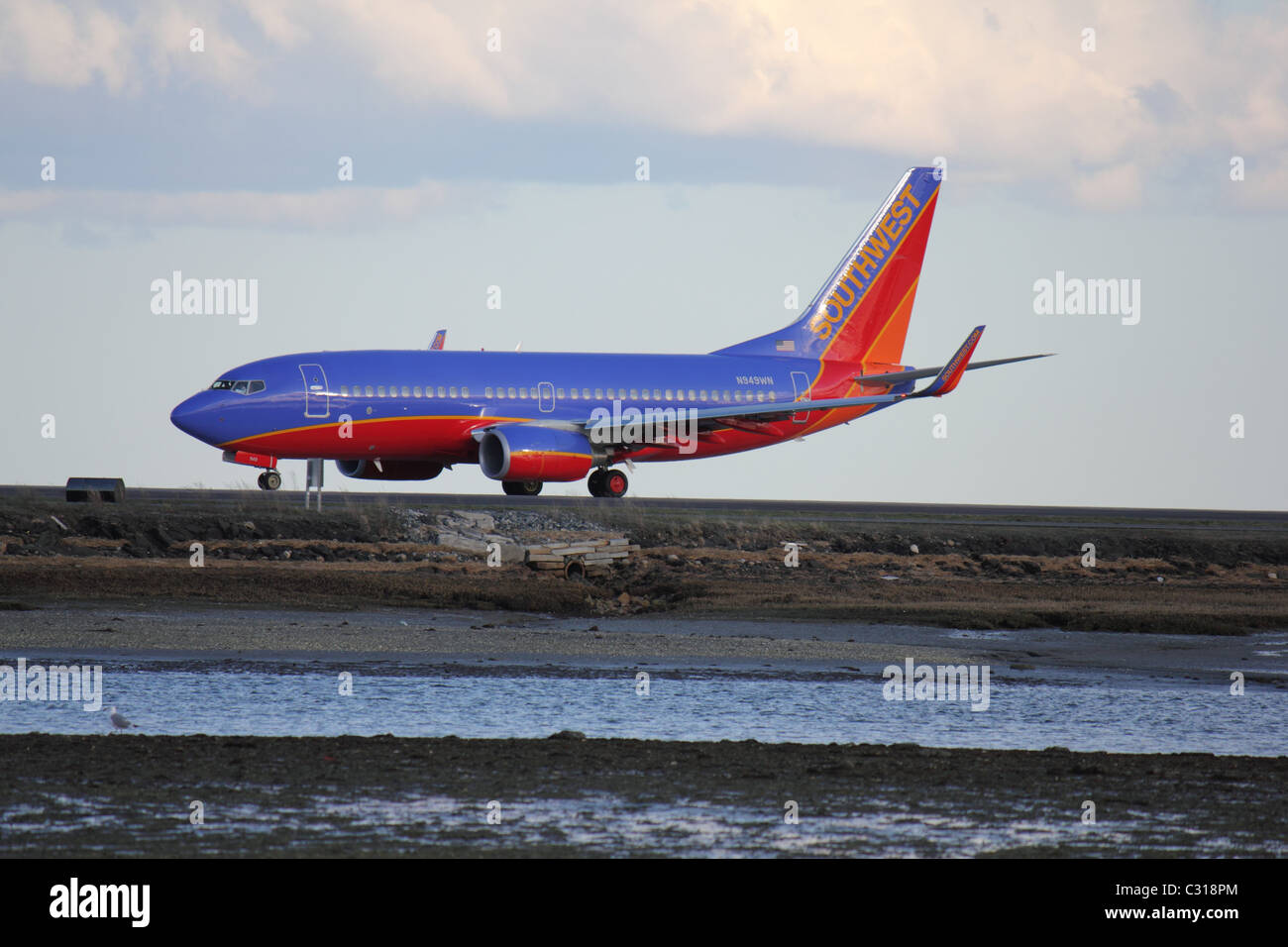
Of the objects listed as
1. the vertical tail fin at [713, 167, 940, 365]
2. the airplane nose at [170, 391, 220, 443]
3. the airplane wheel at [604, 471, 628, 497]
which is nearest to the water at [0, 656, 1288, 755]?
the airplane nose at [170, 391, 220, 443]

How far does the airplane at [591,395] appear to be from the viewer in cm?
4716

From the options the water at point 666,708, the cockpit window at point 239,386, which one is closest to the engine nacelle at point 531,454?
the cockpit window at point 239,386

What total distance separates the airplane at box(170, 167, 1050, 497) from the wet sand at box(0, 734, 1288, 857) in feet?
98.7

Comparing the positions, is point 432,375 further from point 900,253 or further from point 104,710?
point 104,710

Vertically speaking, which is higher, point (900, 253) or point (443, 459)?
point (900, 253)

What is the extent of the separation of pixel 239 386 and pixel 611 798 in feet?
111

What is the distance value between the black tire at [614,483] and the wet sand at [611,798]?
112ft

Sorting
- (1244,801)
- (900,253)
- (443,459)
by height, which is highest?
(900,253)

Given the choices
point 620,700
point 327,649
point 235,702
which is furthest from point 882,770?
point 327,649

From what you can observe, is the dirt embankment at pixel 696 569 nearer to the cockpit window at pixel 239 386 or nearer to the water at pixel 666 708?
the cockpit window at pixel 239 386

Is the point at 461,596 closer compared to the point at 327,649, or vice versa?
the point at 327,649

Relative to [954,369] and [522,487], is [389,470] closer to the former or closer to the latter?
[522,487]
